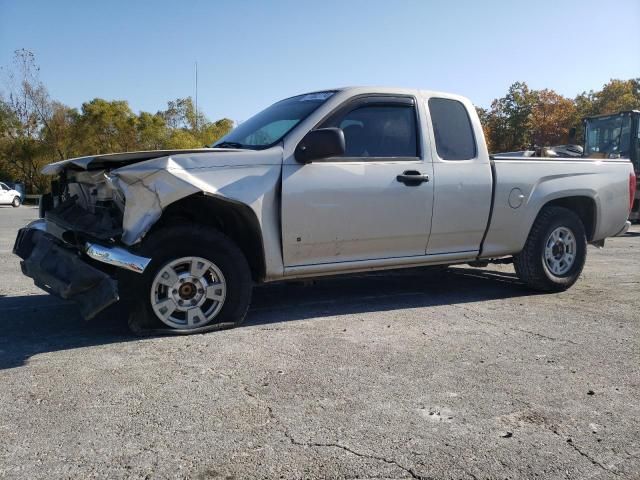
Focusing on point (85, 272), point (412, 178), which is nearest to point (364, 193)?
point (412, 178)

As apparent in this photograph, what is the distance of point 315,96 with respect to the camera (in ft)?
17.2

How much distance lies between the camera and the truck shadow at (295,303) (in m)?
4.26

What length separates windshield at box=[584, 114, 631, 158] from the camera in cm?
1570

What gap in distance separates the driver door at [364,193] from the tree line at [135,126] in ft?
123

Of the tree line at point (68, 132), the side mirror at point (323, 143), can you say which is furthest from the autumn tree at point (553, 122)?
the side mirror at point (323, 143)

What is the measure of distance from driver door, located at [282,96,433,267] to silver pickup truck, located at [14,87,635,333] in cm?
Answer: 1

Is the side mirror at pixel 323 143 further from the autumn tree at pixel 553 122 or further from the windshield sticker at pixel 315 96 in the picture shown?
the autumn tree at pixel 553 122

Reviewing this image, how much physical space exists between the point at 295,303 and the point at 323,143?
1789 millimetres

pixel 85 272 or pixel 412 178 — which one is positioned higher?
pixel 412 178

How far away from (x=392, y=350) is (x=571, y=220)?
3294 mm

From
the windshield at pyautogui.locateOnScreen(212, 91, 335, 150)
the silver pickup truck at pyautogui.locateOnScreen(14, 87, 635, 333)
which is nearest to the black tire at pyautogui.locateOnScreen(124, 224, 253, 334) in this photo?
the silver pickup truck at pyautogui.locateOnScreen(14, 87, 635, 333)

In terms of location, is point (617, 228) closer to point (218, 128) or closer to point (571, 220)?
point (571, 220)

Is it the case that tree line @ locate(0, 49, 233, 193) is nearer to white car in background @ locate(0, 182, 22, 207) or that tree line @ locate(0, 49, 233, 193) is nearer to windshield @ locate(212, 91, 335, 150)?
white car in background @ locate(0, 182, 22, 207)

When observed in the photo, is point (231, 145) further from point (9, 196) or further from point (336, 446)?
point (9, 196)
